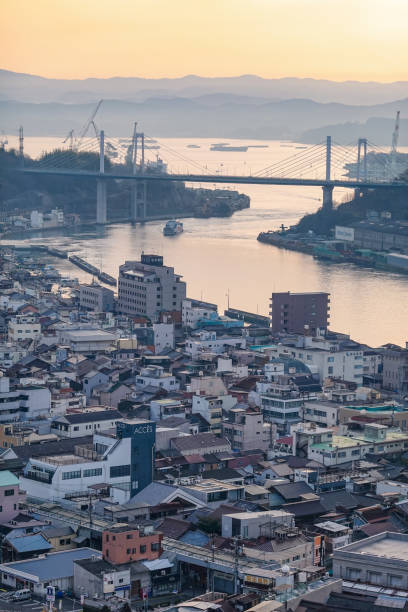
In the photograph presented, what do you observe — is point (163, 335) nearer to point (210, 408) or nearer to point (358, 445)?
point (210, 408)

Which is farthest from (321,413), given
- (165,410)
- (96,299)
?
(96,299)

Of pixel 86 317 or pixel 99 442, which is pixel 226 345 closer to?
pixel 86 317

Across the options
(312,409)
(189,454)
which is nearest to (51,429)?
(189,454)

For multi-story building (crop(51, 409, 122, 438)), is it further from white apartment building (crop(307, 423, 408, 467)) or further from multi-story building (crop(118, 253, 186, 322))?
multi-story building (crop(118, 253, 186, 322))

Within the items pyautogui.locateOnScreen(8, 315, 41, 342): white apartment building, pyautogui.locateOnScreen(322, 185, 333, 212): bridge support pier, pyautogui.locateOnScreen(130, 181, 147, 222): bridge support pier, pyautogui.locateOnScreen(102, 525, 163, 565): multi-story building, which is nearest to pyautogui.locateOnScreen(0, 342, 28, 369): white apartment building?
pyautogui.locateOnScreen(8, 315, 41, 342): white apartment building

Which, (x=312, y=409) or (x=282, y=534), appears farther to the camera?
(x=312, y=409)
